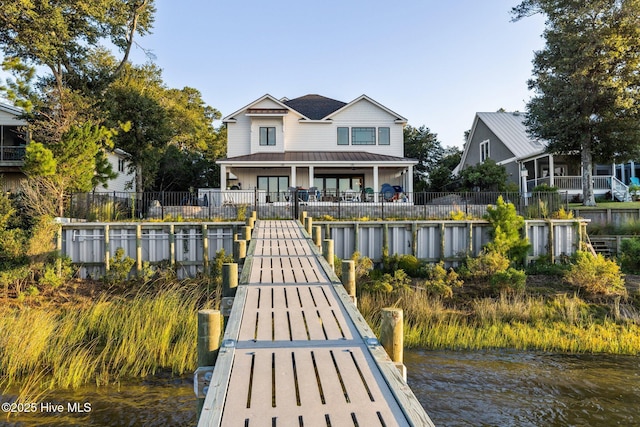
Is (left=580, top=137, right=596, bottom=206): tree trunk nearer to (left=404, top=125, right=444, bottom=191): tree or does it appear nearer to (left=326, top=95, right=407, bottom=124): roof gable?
(left=326, top=95, right=407, bottom=124): roof gable

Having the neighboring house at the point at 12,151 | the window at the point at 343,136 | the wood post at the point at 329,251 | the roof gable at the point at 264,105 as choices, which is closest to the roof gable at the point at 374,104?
the window at the point at 343,136

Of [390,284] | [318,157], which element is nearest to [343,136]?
[318,157]

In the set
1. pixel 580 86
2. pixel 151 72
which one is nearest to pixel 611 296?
pixel 580 86

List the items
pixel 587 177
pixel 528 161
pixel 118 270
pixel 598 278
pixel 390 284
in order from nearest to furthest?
pixel 390 284 < pixel 598 278 < pixel 118 270 < pixel 587 177 < pixel 528 161

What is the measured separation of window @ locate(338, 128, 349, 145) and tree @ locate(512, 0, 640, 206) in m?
10.9

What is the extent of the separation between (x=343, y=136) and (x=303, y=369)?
25.5 metres

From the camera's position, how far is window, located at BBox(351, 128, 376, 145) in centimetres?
2866

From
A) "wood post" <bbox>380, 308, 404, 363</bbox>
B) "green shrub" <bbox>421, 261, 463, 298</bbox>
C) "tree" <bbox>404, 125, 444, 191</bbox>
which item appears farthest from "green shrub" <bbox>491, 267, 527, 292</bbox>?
"tree" <bbox>404, 125, 444, 191</bbox>

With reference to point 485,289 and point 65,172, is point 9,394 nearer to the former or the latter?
point 65,172

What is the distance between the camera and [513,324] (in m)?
12.0

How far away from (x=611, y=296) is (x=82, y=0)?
27.0 metres

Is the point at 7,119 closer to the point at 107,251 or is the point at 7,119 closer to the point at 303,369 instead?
the point at 107,251

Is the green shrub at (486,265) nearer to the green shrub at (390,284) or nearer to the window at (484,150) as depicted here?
the green shrub at (390,284)

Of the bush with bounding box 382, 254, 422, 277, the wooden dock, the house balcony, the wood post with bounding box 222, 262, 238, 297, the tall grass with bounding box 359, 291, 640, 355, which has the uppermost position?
the house balcony
